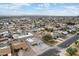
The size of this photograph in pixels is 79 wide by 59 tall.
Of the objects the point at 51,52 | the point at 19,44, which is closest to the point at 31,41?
the point at 19,44

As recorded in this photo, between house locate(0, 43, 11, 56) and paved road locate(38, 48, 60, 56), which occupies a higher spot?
house locate(0, 43, 11, 56)

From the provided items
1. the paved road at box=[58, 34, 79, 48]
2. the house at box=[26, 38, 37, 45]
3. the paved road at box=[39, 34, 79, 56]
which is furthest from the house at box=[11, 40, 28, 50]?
the paved road at box=[58, 34, 79, 48]

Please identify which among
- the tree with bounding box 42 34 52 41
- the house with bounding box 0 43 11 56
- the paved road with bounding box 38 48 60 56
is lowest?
the paved road with bounding box 38 48 60 56

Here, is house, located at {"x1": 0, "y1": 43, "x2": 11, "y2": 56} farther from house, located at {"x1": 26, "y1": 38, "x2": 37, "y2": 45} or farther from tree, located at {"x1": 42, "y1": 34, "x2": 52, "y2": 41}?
tree, located at {"x1": 42, "y1": 34, "x2": 52, "y2": 41}

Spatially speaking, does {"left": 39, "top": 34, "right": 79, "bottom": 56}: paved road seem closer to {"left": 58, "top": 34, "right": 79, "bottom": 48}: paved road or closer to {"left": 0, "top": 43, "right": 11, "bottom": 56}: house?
{"left": 58, "top": 34, "right": 79, "bottom": 48}: paved road

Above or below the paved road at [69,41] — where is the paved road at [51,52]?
below

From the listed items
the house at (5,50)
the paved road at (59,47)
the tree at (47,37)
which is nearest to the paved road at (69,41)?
the paved road at (59,47)

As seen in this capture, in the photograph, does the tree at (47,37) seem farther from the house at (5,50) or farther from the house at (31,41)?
the house at (5,50)

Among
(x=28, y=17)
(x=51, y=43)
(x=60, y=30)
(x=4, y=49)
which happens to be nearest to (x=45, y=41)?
(x=51, y=43)

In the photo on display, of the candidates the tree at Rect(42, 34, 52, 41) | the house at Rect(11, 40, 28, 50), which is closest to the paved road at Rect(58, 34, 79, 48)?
the tree at Rect(42, 34, 52, 41)

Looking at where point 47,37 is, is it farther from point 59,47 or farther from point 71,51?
point 71,51

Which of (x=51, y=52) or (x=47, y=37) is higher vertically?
(x=47, y=37)
